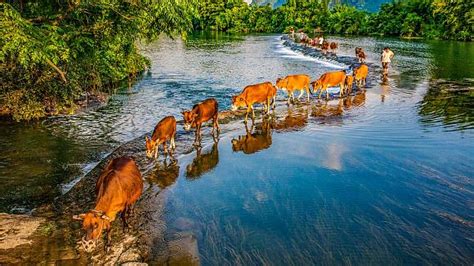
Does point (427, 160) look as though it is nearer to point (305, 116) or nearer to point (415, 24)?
point (305, 116)

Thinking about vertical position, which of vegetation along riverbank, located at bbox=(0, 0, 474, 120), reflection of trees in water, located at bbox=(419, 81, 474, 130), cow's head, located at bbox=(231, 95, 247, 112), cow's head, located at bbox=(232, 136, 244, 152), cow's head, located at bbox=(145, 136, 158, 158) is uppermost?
vegetation along riverbank, located at bbox=(0, 0, 474, 120)

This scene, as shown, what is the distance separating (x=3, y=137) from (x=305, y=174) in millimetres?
11256

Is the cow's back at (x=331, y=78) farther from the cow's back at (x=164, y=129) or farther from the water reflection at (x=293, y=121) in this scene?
the cow's back at (x=164, y=129)

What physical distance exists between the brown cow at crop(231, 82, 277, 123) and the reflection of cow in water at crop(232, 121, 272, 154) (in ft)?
4.38

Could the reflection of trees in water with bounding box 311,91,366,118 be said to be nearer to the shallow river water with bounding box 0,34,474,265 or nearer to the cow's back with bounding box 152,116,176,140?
the shallow river water with bounding box 0,34,474,265

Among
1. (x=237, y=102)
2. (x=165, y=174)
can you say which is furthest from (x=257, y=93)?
(x=165, y=174)

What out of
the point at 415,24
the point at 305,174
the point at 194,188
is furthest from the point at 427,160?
the point at 415,24

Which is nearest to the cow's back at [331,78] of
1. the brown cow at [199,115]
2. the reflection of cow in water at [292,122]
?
the reflection of cow in water at [292,122]

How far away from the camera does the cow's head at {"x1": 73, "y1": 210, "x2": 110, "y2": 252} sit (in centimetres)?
669

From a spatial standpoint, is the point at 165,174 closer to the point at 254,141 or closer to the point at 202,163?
the point at 202,163

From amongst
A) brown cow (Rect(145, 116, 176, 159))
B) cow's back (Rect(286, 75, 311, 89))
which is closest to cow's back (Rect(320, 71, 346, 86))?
cow's back (Rect(286, 75, 311, 89))

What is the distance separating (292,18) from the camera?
106 metres

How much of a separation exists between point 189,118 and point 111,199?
20.1 ft

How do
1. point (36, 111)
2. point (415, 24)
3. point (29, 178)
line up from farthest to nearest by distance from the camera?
1. point (415, 24)
2. point (36, 111)
3. point (29, 178)
